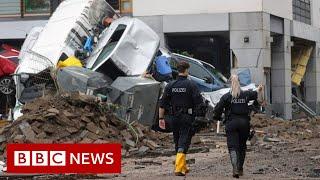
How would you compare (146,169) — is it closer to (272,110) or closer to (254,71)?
(254,71)

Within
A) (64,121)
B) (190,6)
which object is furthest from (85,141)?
(190,6)

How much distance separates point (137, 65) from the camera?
2066 centimetres

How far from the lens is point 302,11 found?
34875mm

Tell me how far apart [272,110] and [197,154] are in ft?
51.5

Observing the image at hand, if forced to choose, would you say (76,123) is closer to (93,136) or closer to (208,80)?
(93,136)

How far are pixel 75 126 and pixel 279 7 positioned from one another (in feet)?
55.2

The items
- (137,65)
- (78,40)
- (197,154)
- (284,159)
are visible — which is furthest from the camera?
(78,40)

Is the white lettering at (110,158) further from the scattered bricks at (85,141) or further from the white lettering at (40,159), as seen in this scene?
the scattered bricks at (85,141)

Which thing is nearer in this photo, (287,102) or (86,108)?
(86,108)

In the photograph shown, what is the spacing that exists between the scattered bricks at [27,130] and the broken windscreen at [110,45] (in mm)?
4756

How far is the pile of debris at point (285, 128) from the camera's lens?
2041 centimetres

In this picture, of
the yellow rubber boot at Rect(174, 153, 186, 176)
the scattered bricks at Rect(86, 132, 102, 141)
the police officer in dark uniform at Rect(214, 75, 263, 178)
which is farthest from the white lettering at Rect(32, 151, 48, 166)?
the scattered bricks at Rect(86, 132, 102, 141)

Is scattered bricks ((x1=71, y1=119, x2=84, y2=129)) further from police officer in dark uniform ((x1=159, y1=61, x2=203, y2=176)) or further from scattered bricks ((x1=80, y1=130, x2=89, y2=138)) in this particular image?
police officer in dark uniform ((x1=159, y1=61, x2=203, y2=176))

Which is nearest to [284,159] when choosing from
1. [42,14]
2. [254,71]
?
[254,71]
